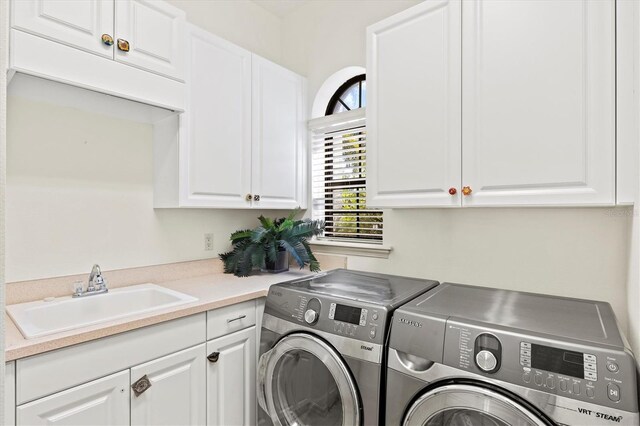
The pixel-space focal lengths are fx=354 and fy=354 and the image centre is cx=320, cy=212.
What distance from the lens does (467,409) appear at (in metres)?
1.07

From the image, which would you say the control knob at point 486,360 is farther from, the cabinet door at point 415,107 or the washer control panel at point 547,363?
the cabinet door at point 415,107

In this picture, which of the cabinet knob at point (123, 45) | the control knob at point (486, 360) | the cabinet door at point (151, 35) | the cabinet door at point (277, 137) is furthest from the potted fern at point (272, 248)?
the control knob at point (486, 360)

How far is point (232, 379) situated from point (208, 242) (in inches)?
35.8

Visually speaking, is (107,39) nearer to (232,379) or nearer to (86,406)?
(86,406)

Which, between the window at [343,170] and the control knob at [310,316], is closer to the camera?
the control knob at [310,316]

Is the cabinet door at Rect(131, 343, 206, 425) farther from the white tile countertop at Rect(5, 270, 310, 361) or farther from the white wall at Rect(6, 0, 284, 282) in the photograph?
the white wall at Rect(6, 0, 284, 282)

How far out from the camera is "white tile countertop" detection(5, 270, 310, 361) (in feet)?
3.66

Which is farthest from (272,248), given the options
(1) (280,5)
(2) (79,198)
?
(1) (280,5)

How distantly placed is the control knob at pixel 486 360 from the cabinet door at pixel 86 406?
49.0 inches

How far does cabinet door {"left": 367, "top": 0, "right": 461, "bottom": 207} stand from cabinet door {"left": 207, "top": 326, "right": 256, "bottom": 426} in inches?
37.7

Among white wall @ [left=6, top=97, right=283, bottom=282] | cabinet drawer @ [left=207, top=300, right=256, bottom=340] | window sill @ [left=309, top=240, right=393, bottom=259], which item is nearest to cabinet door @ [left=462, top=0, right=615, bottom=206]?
window sill @ [left=309, top=240, right=393, bottom=259]

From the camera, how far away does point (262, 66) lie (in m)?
2.22

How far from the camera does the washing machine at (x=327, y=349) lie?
131 centimetres

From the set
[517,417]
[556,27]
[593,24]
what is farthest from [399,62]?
[517,417]
